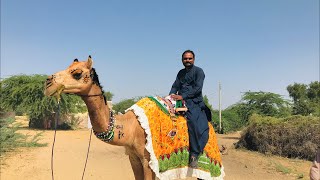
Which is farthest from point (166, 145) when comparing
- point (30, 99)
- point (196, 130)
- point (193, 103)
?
point (30, 99)

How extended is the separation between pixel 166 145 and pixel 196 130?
476 millimetres

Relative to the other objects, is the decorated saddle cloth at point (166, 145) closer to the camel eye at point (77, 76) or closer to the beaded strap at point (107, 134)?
the beaded strap at point (107, 134)

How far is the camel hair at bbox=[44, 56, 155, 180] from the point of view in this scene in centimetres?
346

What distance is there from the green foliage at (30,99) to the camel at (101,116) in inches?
836

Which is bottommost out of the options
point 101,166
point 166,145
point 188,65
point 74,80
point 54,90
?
point 101,166

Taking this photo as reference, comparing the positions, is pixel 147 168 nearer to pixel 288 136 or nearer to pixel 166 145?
pixel 166 145

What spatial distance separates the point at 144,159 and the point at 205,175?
98cm

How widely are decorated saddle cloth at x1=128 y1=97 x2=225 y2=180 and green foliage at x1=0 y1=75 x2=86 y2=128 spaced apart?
2123 cm

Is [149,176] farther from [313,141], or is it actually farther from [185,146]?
A: [313,141]

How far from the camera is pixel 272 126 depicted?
42.3 feet

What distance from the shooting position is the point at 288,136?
12375 mm

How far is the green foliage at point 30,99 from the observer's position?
80.0 feet

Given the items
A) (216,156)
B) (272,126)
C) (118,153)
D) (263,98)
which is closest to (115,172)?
(118,153)

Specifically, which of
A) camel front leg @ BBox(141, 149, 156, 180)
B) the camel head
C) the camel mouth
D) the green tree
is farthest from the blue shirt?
the green tree
